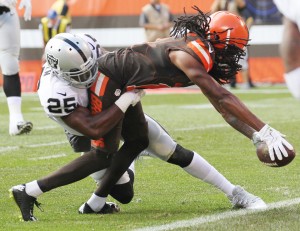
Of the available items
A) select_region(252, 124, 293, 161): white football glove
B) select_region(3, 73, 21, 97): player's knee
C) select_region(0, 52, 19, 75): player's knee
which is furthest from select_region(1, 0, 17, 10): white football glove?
select_region(252, 124, 293, 161): white football glove

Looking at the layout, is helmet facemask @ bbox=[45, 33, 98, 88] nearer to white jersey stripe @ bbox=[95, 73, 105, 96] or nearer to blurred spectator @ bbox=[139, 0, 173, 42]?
white jersey stripe @ bbox=[95, 73, 105, 96]

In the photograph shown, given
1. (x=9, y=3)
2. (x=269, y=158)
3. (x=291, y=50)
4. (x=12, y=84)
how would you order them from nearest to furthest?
(x=291, y=50) < (x=269, y=158) < (x=9, y=3) < (x=12, y=84)

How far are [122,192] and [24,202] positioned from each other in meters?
0.61

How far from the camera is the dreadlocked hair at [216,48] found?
16.9ft

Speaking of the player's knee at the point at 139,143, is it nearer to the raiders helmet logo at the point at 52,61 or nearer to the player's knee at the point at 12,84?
the raiders helmet logo at the point at 52,61

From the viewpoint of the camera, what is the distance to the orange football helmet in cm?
514

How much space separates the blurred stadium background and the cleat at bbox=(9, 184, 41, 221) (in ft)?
36.4

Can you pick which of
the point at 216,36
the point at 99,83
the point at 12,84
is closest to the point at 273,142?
the point at 216,36

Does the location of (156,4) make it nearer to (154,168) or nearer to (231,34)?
(154,168)

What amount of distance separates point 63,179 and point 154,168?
6.47ft

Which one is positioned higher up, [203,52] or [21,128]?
[203,52]

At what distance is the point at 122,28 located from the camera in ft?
54.5

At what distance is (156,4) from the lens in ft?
53.1

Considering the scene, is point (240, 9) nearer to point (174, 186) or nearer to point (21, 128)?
point (21, 128)
